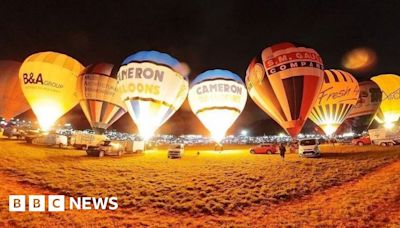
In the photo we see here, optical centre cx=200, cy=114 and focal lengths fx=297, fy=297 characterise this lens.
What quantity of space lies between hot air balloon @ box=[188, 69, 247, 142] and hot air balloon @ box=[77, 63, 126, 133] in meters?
7.70

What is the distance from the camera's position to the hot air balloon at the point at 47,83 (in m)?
26.8

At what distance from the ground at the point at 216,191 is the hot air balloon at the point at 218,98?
1057 cm

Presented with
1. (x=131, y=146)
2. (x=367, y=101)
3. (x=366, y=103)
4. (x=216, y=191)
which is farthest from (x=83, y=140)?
(x=367, y=101)

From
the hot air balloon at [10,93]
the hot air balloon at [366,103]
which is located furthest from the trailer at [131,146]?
the hot air balloon at [366,103]

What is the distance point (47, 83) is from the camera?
2692 cm

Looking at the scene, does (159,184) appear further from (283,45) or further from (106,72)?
(106,72)

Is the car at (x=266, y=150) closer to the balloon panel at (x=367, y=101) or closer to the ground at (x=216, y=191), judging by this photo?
the ground at (x=216, y=191)

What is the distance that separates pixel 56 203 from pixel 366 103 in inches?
1362

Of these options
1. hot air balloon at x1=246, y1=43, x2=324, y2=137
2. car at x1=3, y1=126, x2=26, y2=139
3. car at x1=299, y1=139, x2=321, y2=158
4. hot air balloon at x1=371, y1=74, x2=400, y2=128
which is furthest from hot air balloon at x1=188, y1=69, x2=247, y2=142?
hot air balloon at x1=371, y1=74, x2=400, y2=128

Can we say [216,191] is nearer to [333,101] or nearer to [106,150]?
[106,150]

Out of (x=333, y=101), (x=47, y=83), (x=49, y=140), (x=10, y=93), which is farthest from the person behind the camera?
(x=10, y=93)

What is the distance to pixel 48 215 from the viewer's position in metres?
9.59

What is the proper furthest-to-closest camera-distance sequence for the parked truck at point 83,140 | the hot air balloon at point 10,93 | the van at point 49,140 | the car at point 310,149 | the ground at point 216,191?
the hot air balloon at point 10,93, the parked truck at point 83,140, the van at point 49,140, the car at point 310,149, the ground at point 216,191

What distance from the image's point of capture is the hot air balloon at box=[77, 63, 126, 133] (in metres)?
27.6
